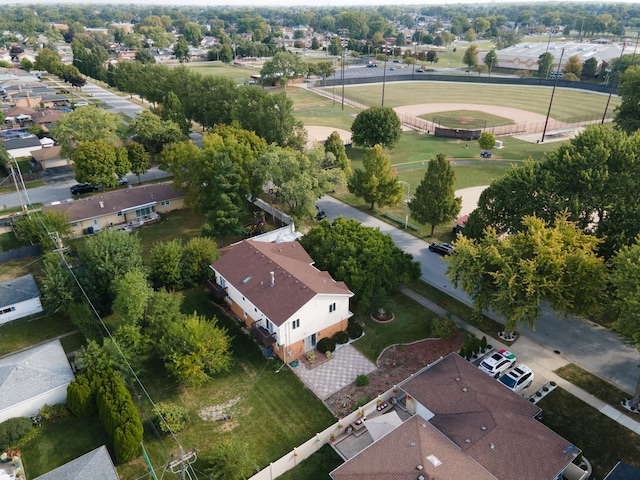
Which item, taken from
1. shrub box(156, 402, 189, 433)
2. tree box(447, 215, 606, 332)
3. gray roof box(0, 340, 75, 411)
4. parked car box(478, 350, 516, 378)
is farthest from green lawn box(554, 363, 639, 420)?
gray roof box(0, 340, 75, 411)

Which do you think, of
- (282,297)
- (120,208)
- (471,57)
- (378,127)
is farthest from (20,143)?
(471,57)

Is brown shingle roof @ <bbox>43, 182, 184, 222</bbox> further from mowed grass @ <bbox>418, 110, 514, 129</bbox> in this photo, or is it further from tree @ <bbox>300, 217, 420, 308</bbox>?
mowed grass @ <bbox>418, 110, 514, 129</bbox>

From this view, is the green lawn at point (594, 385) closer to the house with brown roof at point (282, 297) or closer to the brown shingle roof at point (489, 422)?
the brown shingle roof at point (489, 422)

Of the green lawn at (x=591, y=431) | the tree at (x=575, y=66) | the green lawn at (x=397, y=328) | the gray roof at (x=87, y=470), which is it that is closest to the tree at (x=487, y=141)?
the green lawn at (x=397, y=328)

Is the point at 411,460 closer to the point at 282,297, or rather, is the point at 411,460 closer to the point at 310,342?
the point at 310,342

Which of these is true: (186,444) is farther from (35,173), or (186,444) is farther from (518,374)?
(35,173)

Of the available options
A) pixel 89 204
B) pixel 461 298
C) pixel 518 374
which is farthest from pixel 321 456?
pixel 89 204
